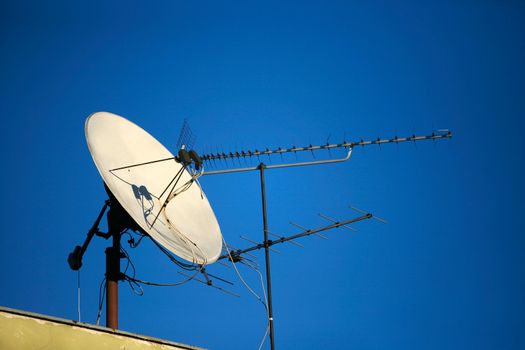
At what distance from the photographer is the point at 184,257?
14203 millimetres

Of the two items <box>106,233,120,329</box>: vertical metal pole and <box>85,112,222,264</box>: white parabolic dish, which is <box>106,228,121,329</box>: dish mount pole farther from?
<box>85,112,222,264</box>: white parabolic dish

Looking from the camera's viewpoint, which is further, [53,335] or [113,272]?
[113,272]

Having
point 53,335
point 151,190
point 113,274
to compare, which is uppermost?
point 151,190

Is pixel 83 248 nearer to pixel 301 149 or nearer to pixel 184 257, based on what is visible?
pixel 184 257

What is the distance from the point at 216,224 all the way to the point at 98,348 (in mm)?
6030

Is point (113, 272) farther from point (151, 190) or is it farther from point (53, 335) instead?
point (53, 335)

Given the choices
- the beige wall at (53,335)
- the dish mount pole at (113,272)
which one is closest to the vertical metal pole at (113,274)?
the dish mount pole at (113,272)

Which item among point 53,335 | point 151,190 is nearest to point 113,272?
point 151,190

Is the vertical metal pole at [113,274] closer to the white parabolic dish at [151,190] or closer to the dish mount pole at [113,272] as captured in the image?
the dish mount pole at [113,272]

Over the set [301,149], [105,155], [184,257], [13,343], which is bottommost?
[13,343]

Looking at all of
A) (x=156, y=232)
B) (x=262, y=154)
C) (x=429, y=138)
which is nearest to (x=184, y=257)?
(x=156, y=232)

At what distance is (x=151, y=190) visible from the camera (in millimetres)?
15586

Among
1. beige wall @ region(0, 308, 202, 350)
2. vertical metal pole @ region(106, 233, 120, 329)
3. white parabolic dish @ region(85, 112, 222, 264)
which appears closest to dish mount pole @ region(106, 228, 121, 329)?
vertical metal pole @ region(106, 233, 120, 329)

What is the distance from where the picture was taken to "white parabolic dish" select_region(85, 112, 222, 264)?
46.2ft
